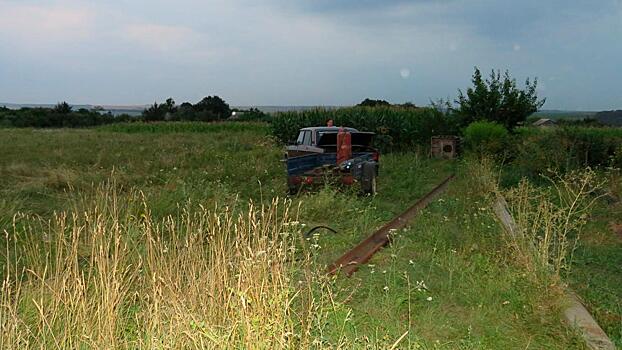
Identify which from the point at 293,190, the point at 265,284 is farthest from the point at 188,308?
the point at 293,190

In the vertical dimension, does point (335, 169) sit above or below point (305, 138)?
below

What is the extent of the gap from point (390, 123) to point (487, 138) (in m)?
5.58

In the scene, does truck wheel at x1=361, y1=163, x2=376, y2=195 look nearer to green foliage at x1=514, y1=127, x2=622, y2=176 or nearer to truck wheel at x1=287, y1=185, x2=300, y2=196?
truck wheel at x1=287, y1=185, x2=300, y2=196

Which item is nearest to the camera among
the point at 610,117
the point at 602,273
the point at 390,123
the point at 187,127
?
the point at 602,273

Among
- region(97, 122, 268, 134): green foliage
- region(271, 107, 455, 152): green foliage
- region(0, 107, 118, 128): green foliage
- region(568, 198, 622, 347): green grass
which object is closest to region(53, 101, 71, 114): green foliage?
region(0, 107, 118, 128): green foliage

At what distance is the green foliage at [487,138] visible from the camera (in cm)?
2008

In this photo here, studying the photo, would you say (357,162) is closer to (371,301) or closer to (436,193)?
(436,193)

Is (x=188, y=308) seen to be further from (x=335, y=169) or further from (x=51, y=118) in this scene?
(x=51, y=118)

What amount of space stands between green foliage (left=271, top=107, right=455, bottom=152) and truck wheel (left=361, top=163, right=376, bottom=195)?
13163mm

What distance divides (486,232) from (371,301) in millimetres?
3112

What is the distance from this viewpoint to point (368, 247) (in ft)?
23.1

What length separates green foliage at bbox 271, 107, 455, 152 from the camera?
2500 cm

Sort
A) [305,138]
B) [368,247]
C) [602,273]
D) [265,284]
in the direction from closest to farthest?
[265,284]
[602,273]
[368,247]
[305,138]

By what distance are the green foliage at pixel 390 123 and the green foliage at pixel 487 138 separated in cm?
370
